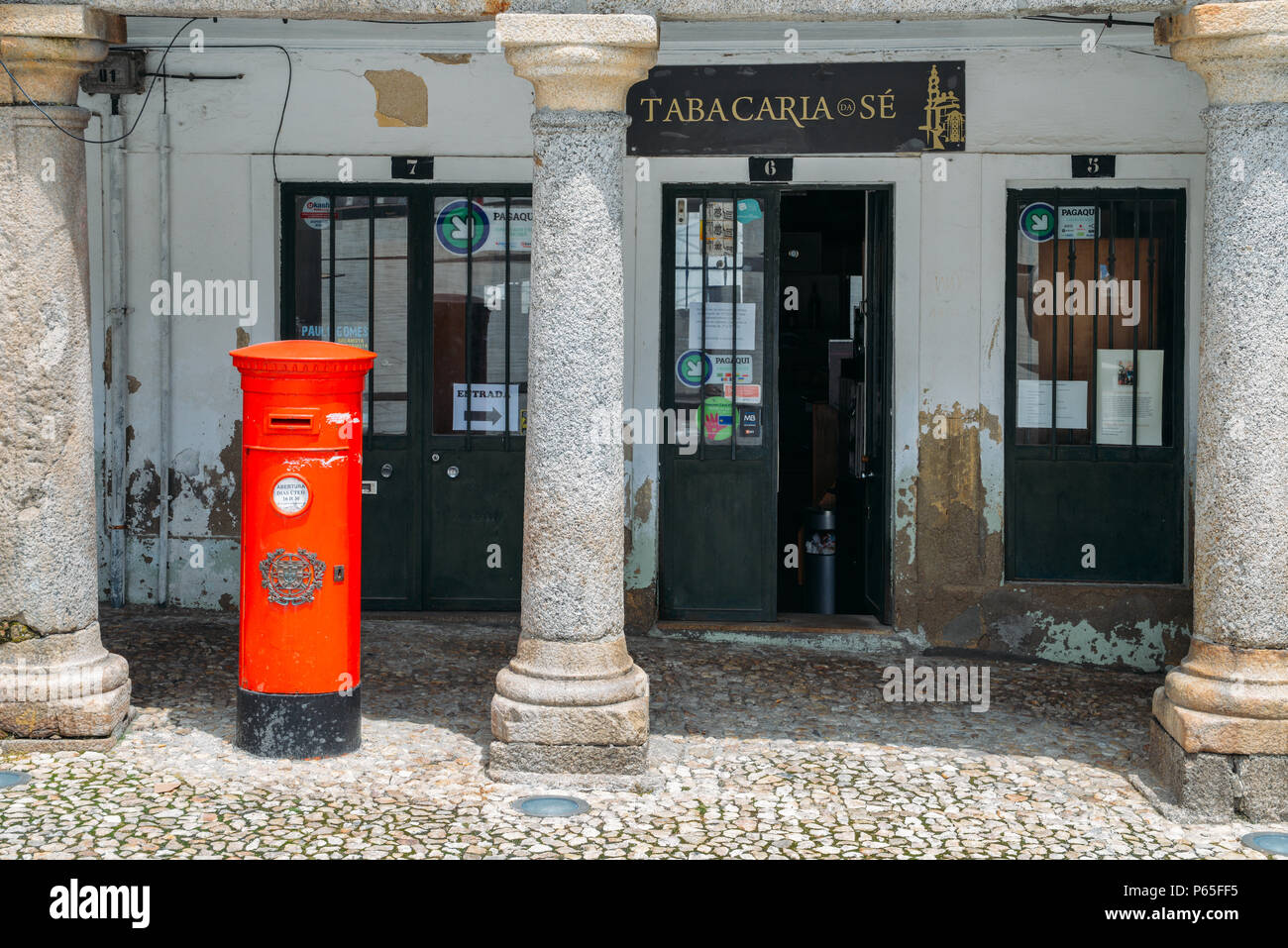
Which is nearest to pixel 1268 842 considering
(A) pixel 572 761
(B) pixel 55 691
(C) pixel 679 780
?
(C) pixel 679 780

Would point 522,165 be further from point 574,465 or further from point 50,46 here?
point 574,465

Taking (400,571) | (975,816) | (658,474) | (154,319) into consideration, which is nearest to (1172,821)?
(975,816)

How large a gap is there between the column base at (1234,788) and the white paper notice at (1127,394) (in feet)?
10.4

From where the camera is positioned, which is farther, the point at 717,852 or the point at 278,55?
the point at 278,55

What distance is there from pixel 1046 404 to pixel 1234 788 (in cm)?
335

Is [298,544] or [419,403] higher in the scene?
[419,403]

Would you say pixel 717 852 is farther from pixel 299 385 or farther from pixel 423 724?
pixel 299 385

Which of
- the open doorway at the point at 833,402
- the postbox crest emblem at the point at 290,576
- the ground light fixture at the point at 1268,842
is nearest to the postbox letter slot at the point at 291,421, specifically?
the postbox crest emblem at the point at 290,576

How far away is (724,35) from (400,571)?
3.92 m

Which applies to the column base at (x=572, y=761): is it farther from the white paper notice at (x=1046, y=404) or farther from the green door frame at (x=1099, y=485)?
the white paper notice at (x=1046, y=404)

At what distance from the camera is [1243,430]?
19.1 feet

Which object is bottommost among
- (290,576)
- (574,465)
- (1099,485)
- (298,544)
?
(290,576)

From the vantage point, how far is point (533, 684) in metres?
6.09

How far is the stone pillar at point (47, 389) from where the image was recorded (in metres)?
6.21
